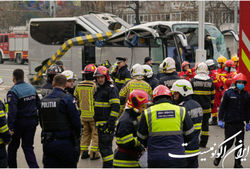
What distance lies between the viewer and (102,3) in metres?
41.4

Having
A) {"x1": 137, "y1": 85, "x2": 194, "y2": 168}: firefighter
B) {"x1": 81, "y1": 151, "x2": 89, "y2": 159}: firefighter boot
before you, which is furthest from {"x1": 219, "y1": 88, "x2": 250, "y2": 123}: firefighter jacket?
{"x1": 137, "y1": 85, "x2": 194, "y2": 168}: firefighter

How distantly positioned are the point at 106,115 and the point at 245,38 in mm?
4588

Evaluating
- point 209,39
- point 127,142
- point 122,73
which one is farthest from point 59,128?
point 209,39

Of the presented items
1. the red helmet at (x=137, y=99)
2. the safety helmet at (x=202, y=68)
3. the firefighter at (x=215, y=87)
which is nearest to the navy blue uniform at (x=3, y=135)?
the red helmet at (x=137, y=99)

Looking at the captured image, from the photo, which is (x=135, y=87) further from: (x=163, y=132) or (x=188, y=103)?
(x=163, y=132)

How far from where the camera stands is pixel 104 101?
26.3 ft

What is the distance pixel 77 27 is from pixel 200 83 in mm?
12898

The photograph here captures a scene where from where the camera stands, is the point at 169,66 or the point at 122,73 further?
the point at 122,73

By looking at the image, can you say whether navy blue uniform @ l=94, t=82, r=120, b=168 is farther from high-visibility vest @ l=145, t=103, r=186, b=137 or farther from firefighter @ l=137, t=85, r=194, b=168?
high-visibility vest @ l=145, t=103, r=186, b=137

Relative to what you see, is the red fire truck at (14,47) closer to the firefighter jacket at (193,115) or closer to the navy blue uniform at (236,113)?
the navy blue uniform at (236,113)

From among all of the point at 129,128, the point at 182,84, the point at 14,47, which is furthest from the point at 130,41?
the point at 14,47

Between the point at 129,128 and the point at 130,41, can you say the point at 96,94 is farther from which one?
the point at 130,41

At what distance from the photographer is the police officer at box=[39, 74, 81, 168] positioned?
241 inches

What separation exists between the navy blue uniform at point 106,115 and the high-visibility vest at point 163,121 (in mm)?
2731
